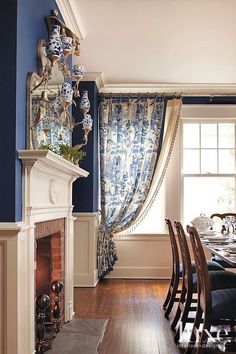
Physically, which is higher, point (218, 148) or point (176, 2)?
point (176, 2)

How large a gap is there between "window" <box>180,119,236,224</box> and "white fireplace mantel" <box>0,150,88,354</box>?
136 inches

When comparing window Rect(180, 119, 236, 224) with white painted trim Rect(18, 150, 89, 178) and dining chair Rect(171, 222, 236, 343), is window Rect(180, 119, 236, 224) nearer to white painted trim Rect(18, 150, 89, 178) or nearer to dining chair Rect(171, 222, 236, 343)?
dining chair Rect(171, 222, 236, 343)

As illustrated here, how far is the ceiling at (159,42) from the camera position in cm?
383

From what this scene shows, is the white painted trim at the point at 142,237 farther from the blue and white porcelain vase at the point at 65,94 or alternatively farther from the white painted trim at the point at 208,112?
the blue and white porcelain vase at the point at 65,94

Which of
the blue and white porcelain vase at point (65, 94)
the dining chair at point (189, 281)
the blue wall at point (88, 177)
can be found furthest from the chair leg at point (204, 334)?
the blue wall at point (88, 177)

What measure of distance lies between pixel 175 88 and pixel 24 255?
424 centimetres

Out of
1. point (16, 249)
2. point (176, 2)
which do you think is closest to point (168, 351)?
point (16, 249)

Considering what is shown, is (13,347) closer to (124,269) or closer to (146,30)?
(146,30)

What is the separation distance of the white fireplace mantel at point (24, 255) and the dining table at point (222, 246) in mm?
1275

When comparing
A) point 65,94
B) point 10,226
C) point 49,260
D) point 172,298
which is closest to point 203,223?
point 172,298

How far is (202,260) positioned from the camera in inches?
116

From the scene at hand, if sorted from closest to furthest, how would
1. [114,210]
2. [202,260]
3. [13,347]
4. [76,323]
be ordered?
1. [13,347]
2. [202,260]
3. [76,323]
4. [114,210]

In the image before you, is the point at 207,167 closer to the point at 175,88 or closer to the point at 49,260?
the point at 175,88

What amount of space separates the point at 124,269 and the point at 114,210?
2.92ft
